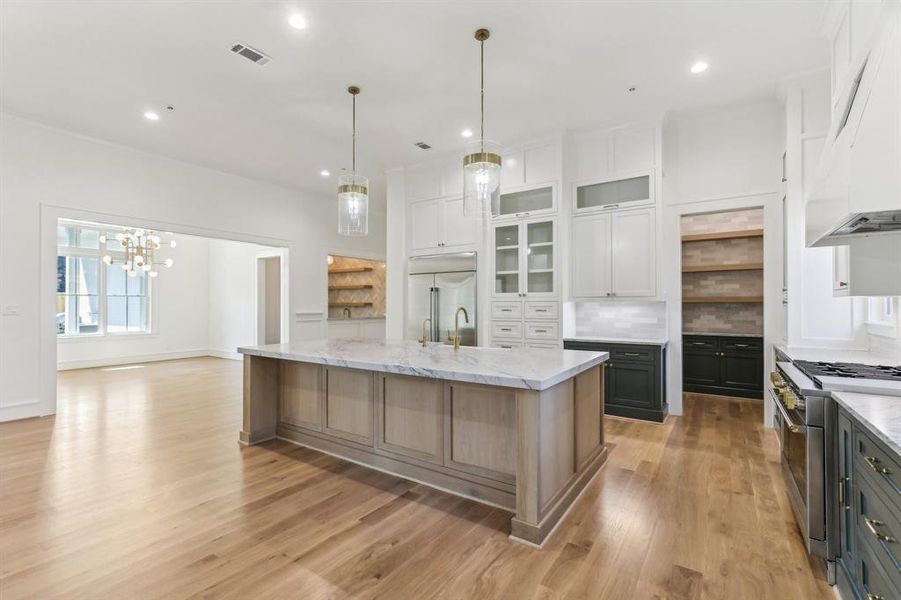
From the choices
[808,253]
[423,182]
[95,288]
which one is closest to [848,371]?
[808,253]

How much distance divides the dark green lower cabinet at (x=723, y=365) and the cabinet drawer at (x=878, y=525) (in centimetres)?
430

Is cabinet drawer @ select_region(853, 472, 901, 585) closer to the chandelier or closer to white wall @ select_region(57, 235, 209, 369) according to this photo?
the chandelier

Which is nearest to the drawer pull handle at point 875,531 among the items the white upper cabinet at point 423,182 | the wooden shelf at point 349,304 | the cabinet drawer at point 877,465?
the cabinet drawer at point 877,465

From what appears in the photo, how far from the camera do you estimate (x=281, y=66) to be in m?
3.41

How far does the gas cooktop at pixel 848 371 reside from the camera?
196cm

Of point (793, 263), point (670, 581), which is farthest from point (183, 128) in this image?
point (793, 263)

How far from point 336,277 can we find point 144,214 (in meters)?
4.31

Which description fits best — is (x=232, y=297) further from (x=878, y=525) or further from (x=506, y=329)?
(x=878, y=525)

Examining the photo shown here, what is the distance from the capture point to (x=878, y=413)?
1509 mm

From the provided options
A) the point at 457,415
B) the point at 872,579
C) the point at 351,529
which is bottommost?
the point at 351,529

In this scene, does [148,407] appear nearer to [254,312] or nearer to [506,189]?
[254,312]

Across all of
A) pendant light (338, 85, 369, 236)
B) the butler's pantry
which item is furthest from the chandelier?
pendant light (338, 85, 369, 236)

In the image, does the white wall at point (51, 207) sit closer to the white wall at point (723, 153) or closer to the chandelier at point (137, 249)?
the chandelier at point (137, 249)

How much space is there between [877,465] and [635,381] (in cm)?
298
